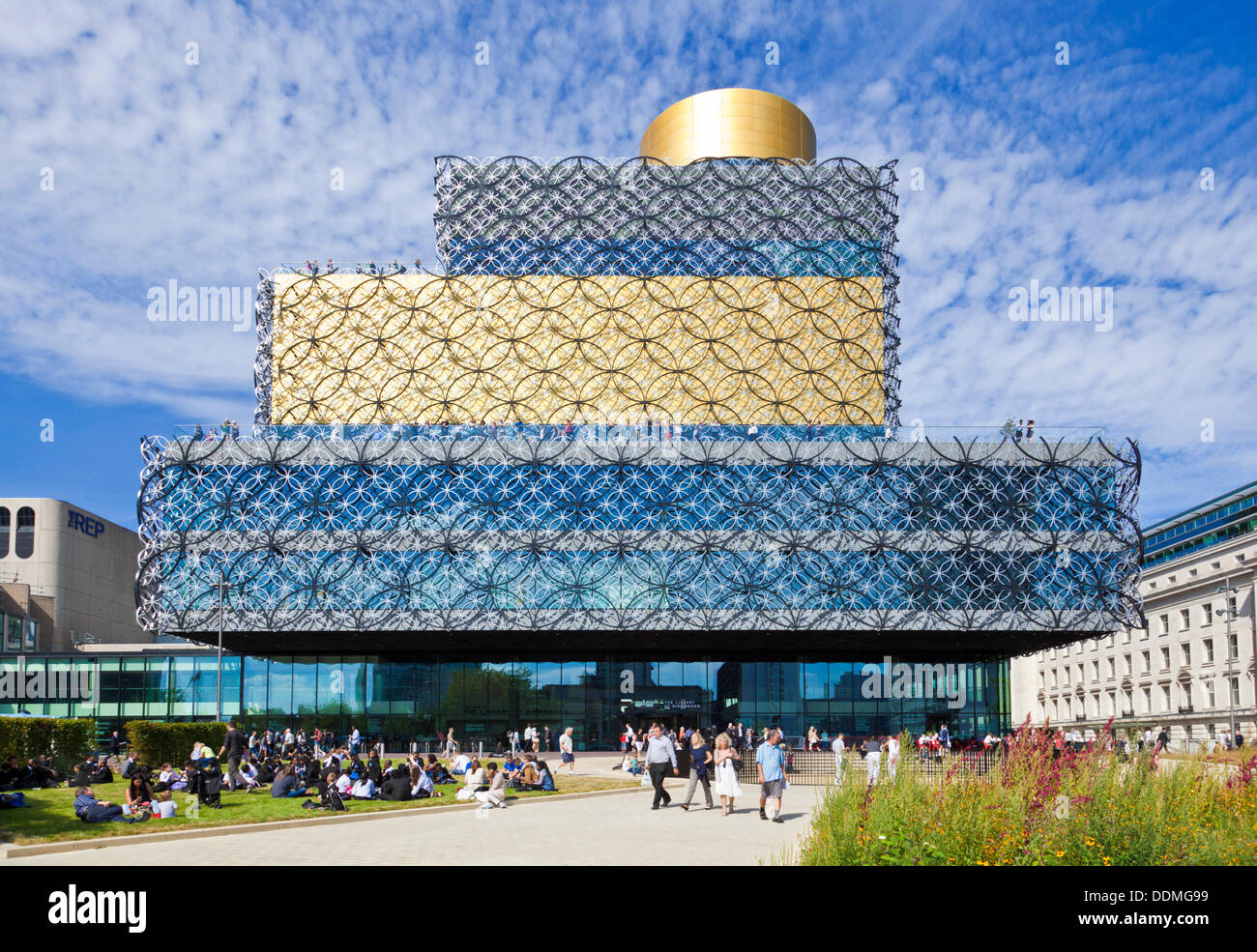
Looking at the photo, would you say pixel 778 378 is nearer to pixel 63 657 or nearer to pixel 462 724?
pixel 462 724

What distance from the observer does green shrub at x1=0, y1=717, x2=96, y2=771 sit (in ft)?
108

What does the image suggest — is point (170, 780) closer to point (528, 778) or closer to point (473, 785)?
point (473, 785)

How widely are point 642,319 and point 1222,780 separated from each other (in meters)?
50.6

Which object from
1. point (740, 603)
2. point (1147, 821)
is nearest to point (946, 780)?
point (1147, 821)

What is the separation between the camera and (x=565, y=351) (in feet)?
210

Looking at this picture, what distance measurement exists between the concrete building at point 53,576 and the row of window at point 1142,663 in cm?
8592

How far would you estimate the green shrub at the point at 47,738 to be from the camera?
108 feet

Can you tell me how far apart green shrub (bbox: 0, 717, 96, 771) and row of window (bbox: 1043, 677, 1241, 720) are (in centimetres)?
6210

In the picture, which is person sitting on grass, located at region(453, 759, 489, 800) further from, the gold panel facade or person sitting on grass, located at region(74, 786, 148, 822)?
the gold panel facade

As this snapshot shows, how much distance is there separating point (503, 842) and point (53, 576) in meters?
83.8

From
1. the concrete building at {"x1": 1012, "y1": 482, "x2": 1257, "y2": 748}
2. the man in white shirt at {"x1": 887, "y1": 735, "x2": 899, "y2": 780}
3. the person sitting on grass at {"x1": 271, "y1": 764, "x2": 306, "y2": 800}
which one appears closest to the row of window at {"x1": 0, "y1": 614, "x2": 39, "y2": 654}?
the person sitting on grass at {"x1": 271, "y1": 764, "x2": 306, "y2": 800}

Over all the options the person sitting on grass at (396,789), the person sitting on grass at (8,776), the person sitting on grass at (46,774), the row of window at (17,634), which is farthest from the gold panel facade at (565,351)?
the person sitting on grass at (396,789)

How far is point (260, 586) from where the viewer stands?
5566 centimetres

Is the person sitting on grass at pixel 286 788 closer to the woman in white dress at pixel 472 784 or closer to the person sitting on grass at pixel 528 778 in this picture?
the woman in white dress at pixel 472 784
